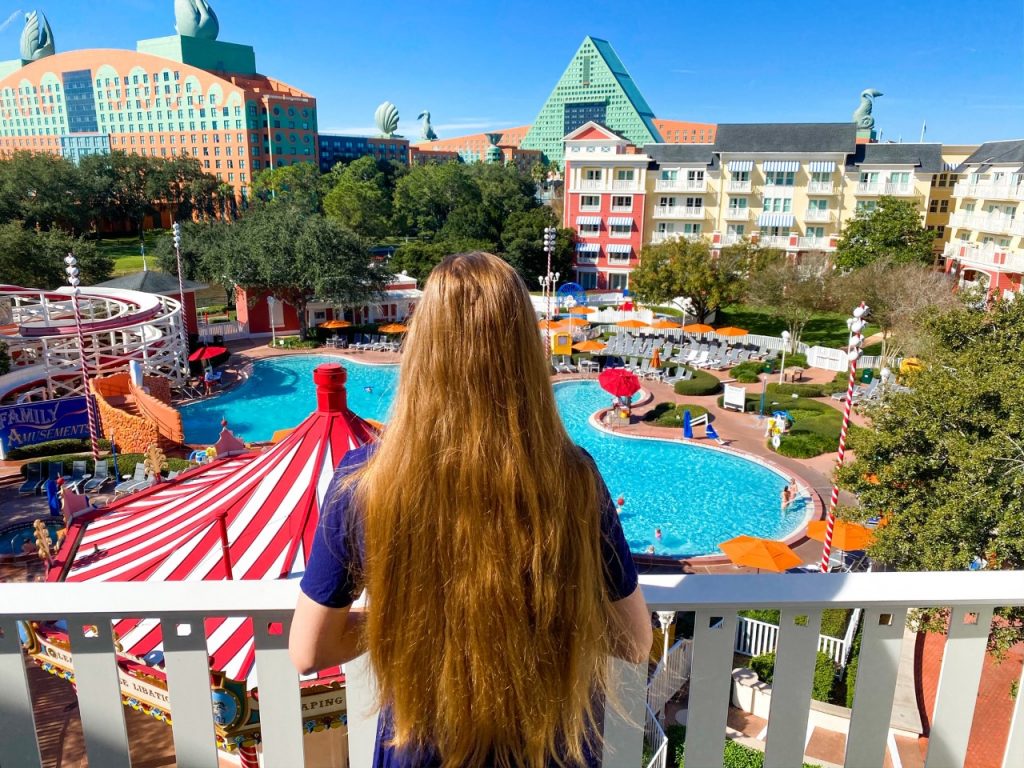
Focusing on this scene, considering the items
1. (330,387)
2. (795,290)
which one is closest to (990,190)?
(795,290)

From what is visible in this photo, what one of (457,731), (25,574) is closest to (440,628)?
(457,731)

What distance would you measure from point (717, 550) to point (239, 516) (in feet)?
32.9

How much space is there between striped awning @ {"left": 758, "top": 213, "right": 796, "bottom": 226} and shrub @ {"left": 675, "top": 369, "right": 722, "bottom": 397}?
749 inches

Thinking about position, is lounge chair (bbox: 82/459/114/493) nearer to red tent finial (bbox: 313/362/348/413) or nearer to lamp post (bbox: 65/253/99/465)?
lamp post (bbox: 65/253/99/465)

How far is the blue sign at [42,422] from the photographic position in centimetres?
1672

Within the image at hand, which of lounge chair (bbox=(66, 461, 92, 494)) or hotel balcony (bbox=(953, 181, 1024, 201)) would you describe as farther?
hotel balcony (bbox=(953, 181, 1024, 201))

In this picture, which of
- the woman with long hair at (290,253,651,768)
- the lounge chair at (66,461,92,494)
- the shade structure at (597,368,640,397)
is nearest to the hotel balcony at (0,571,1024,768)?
the woman with long hair at (290,253,651,768)

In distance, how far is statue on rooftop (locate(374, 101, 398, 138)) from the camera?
108750 mm

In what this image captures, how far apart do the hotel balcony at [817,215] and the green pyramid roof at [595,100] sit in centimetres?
7593

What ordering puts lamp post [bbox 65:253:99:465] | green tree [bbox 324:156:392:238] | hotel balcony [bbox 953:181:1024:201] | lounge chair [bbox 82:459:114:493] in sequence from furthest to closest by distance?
1. green tree [bbox 324:156:392:238]
2. hotel balcony [bbox 953:181:1024:201]
3. lamp post [bbox 65:253:99:465]
4. lounge chair [bbox 82:459:114:493]

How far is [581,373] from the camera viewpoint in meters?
26.0

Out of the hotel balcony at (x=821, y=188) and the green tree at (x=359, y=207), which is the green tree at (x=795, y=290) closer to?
the hotel balcony at (x=821, y=188)

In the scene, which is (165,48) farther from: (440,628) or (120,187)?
(440,628)

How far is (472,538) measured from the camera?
4.61ft
